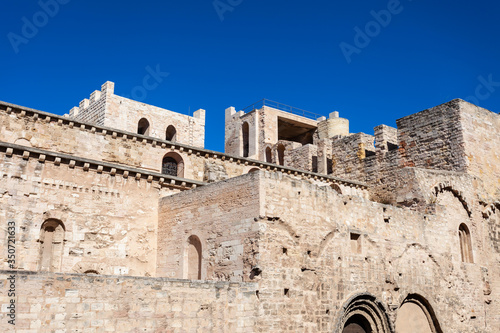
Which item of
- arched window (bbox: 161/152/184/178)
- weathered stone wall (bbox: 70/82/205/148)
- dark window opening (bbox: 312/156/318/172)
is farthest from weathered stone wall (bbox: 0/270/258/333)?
weathered stone wall (bbox: 70/82/205/148)

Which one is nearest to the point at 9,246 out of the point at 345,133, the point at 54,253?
the point at 54,253

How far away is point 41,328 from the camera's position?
8.96m

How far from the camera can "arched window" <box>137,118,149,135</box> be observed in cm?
3044

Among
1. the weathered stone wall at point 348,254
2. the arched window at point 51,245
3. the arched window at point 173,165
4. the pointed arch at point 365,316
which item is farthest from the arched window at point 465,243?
the arched window at point 51,245

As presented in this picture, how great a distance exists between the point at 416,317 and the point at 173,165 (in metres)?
10.1

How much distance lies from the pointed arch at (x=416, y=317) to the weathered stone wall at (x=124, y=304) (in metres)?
6.48

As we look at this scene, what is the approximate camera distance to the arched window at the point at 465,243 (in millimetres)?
19422

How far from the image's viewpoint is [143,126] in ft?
101

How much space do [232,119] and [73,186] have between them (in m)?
22.0

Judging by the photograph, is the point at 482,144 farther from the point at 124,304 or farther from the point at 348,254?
the point at 124,304

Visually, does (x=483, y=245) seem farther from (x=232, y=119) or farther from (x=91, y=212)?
(x=232, y=119)

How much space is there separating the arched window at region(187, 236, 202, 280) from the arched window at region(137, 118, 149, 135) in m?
16.8

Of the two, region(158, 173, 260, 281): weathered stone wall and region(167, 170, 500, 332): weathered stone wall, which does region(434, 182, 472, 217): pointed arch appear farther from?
region(158, 173, 260, 281): weathered stone wall

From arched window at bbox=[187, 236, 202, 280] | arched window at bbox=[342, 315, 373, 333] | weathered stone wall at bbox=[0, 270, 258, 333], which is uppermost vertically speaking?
arched window at bbox=[187, 236, 202, 280]
